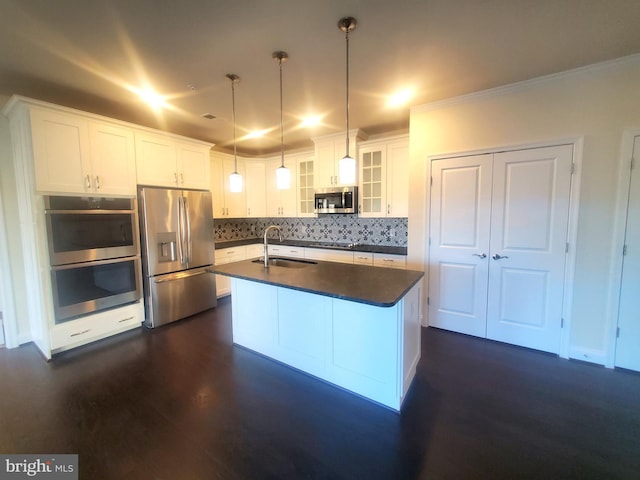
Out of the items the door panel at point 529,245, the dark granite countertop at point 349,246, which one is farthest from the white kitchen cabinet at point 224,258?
the door panel at point 529,245

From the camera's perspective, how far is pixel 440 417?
6.09 ft

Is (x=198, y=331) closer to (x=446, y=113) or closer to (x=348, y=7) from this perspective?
(x=348, y=7)

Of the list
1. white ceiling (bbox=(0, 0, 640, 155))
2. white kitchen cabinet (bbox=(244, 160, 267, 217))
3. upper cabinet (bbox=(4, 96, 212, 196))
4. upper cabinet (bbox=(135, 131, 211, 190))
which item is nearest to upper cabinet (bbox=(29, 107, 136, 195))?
upper cabinet (bbox=(4, 96, 212, 196))

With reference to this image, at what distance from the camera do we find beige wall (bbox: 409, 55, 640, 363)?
89.0 inches

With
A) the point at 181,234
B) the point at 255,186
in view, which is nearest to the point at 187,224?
the point at 181,234

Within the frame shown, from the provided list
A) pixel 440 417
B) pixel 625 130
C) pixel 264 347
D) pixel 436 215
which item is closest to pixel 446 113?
pixel 436 215

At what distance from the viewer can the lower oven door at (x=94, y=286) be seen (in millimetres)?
2666

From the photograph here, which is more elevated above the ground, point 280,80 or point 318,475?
point 280,80

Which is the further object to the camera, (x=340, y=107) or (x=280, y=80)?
(x=340, y=107)

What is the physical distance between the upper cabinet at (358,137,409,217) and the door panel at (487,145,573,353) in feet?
3.92

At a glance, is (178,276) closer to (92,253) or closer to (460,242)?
(92,253)

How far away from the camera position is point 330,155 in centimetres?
417

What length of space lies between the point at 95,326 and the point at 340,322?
280 cm

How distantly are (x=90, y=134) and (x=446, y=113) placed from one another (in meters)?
3.85
